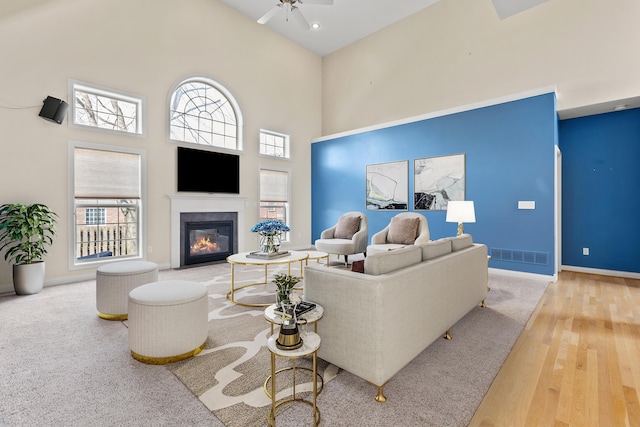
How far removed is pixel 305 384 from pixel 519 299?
3.03 metres

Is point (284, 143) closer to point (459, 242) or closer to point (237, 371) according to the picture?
point (459, 242)

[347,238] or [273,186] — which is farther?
[273,186]

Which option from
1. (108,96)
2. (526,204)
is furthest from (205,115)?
(526,204)

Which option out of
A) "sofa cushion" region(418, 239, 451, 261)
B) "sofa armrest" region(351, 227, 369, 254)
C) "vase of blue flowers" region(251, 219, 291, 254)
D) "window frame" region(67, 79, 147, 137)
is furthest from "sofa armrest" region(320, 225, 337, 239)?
"window frame" region(67, 79, 147, 137)

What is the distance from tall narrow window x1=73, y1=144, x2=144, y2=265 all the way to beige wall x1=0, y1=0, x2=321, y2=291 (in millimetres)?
164

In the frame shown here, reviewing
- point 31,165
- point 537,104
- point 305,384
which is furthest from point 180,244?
point 537,104

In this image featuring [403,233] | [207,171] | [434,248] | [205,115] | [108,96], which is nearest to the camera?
[434,248]

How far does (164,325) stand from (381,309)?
1.48 meters

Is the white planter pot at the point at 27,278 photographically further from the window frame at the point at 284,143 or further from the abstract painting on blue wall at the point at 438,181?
the abstract painting on blue wall at the point at 438,181

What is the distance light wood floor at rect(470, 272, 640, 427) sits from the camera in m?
1.51

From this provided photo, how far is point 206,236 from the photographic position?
560 centimetres

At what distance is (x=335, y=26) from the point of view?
6.81 metres

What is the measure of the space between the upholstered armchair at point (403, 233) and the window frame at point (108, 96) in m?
4.33

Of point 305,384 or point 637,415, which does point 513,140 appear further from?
point 305,384
